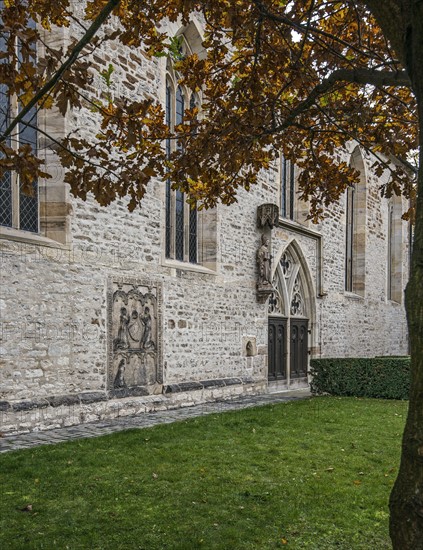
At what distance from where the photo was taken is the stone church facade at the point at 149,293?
7.68 m

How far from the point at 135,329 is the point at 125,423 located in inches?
64.2

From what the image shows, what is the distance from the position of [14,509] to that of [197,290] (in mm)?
6899

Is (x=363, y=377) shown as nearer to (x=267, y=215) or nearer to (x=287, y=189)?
(x=267, y=215)

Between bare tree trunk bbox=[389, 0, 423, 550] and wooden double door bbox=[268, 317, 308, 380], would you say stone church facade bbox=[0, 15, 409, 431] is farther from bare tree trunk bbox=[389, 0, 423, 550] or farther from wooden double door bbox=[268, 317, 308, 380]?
bare tree trunk bbox=[389, 0, 423, 550]

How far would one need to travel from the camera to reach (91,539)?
12.5ft

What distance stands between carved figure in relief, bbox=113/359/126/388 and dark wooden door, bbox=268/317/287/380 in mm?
5677

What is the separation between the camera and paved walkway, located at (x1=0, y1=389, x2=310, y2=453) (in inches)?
271

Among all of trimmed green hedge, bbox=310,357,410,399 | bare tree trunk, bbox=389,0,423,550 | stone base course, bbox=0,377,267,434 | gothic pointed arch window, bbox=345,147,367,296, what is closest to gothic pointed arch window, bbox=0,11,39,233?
stone base course, bbox=0,377,267,434

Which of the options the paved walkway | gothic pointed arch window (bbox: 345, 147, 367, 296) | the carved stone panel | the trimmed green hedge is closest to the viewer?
the paved walkway

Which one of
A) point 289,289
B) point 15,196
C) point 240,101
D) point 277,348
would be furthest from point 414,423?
point 289,289

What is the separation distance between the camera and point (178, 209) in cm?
1108

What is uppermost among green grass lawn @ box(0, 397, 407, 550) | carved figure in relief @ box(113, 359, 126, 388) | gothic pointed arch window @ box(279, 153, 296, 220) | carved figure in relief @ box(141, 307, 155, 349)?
gothic pointed arch window @ box(279, 153, 296, 220)

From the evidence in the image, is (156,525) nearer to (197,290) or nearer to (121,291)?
(121,291)

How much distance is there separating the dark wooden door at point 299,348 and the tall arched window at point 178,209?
196 inches
